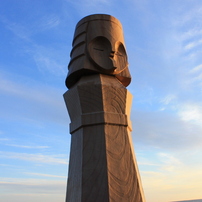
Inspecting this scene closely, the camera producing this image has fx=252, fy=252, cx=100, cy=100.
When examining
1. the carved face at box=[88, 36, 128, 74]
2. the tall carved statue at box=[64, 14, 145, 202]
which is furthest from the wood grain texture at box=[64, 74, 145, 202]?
the carved face at box=[88, 36, 128, 74]

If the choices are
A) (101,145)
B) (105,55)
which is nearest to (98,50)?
A: (105,55)

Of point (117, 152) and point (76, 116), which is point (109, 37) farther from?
point (117, 152)

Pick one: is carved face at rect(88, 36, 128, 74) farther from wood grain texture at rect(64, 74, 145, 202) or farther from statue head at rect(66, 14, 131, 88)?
wood grain texture at rect(64, 74, 145, 202)

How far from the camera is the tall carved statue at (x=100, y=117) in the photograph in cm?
425

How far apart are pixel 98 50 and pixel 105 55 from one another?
0.19 meters

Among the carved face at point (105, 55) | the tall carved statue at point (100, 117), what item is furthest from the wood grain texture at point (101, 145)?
the carved face at point (105, 55)

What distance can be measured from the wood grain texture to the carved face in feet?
0.70

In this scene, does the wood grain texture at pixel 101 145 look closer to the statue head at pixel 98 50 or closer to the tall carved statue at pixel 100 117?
the tall carved statue at pixel 100 117

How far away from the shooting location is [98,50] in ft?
17.4

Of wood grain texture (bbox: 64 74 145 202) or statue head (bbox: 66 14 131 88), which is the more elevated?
statue head (bbox: 66 14 131 88)

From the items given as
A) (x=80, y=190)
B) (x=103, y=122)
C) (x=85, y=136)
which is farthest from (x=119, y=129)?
(x=80, y=190)

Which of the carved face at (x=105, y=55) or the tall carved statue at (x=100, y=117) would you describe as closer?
the tall carved statue at (x=100, y=117)

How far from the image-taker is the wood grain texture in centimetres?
420

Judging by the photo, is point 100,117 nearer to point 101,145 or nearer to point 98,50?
point 101,145
